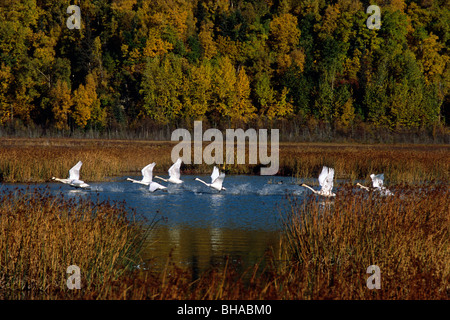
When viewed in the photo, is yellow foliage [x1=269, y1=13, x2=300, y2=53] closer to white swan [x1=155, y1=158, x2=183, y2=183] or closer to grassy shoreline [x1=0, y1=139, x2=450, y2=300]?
white swan [x1=155, y1=158, x2=183, y2=183]

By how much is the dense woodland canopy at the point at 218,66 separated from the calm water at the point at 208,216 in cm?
4016

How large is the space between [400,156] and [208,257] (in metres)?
20.0

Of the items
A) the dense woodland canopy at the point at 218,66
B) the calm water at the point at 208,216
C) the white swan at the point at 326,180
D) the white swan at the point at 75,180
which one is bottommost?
the calm water at the point at 208,216

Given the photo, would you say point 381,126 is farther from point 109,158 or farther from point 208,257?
point 208,257

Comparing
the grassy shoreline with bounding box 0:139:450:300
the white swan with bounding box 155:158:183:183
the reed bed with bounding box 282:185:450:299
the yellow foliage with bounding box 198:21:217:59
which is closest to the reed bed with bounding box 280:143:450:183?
the white swan with bounding box 155:158:183:183

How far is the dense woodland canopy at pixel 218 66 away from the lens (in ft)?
228

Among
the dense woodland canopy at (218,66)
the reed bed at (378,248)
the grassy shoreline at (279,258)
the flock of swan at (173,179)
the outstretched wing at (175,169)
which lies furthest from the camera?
the dense woodland canopy at (218,66)

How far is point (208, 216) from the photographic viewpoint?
62.0 feet

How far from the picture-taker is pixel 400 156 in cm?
3098

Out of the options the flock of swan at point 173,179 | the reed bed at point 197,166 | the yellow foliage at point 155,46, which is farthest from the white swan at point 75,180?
the yellow foliage at point 155,46

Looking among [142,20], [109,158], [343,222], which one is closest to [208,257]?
[343,222]

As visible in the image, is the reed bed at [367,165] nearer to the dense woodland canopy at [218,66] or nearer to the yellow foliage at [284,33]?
the dense woodland canopy at [218,66]

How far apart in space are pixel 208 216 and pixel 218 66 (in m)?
62.0

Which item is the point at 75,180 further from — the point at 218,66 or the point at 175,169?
the point at 218,66
